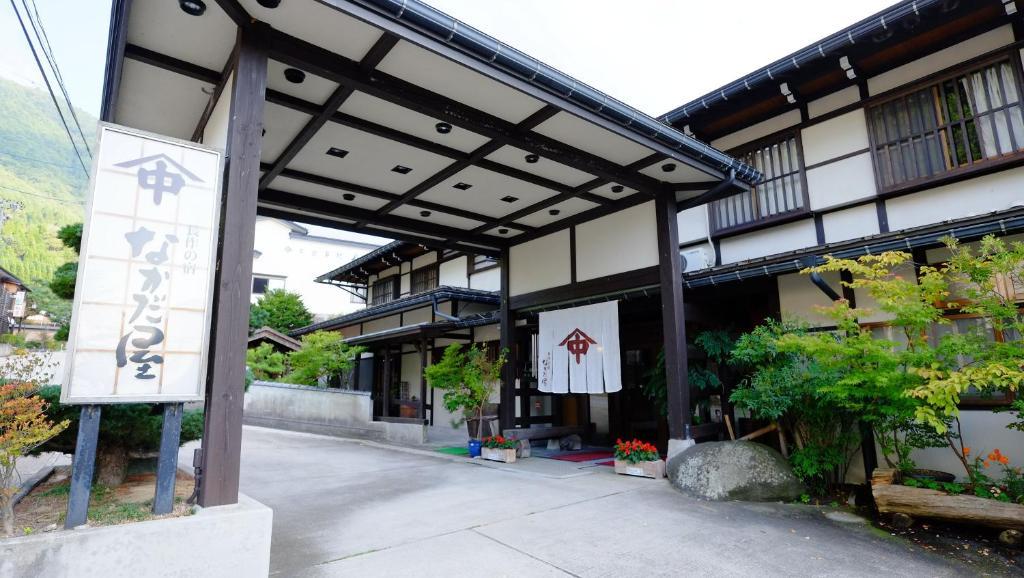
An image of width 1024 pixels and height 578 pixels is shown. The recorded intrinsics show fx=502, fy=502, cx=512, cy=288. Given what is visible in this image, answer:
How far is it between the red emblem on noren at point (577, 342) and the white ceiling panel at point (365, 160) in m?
3.85

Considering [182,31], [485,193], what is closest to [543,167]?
[485,193]

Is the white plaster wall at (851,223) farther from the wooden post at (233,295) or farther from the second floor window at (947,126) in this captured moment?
the wooden post at (233,295)

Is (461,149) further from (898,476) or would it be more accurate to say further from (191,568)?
(898,476)

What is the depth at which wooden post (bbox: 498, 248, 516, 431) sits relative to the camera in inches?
400

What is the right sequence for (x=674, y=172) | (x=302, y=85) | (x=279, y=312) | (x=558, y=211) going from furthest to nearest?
(x=279, y=312)
(x=558, y=211)
(x=674, y=172)
(x=302, y=85)

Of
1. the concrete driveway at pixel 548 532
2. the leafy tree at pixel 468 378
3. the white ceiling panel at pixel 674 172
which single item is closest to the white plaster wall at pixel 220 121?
the concrete driveway at pixel 548 532

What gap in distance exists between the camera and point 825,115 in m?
7.91

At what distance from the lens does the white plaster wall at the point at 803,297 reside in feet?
23.9

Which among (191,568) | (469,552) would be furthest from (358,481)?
(191,568)

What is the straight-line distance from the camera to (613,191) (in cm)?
832

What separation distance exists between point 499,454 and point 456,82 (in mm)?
6512

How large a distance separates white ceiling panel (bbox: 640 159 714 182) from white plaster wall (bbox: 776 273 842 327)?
2057 mm

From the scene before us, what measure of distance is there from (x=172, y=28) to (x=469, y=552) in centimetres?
527

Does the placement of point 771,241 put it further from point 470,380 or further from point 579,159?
point 470,380
